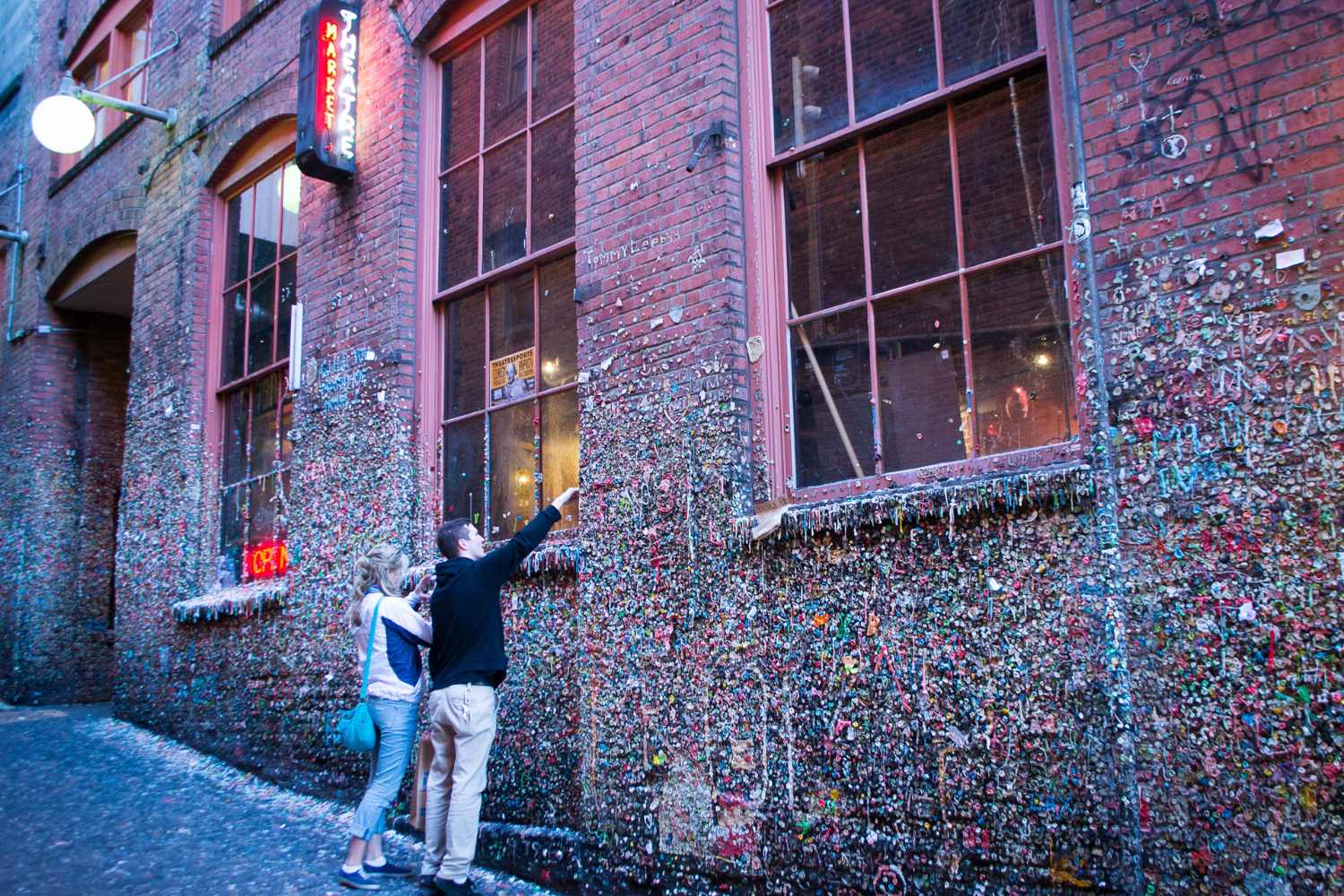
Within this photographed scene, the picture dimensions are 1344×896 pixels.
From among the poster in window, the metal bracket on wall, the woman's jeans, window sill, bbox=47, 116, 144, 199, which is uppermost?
window sill, bbox=47, 116, 144, 199

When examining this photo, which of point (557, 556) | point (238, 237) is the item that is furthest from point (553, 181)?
point (238, 237)

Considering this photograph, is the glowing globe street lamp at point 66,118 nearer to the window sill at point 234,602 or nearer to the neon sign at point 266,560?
the neon sign at point 266,560

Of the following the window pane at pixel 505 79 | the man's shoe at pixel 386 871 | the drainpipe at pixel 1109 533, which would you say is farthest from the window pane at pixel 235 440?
the drainpipe at pixel 1109 533

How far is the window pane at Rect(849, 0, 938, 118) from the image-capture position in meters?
4.32

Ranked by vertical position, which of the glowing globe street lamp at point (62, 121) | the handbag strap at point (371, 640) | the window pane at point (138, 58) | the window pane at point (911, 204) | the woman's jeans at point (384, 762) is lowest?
the woman's jeans at point (384, 762)

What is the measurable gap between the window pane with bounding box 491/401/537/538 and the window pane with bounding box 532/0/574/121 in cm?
172

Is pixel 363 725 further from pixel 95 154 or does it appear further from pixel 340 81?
pixel 95 154

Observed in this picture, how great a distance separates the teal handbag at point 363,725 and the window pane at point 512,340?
5.05 ft

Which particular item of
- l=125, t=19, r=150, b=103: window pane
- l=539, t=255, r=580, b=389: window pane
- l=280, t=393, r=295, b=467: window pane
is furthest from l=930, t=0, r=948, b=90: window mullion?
l=125, t=19, r=150, b=103: window pane

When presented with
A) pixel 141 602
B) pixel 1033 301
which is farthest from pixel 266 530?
pixel 1033 301

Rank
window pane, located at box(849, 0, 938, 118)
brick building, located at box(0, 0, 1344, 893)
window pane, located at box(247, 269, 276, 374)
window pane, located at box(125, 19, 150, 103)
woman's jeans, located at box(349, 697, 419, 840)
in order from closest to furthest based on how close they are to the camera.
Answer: brick building, located at box(0, 0, 1344, 893)
window pane, located at box(849, 0, 938, 118)
woman's jeans, located at box(349, 697, 419, 840)
window pane, located at box(247, 269, 276, 374)
window pane, located at box(125, 19, 150, 103)

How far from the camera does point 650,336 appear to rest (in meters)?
4.92

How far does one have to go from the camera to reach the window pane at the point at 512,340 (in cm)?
593

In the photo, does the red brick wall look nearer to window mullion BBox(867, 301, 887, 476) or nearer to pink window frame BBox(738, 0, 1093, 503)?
pink window frame BBox(738, 0, 1093, 503)
